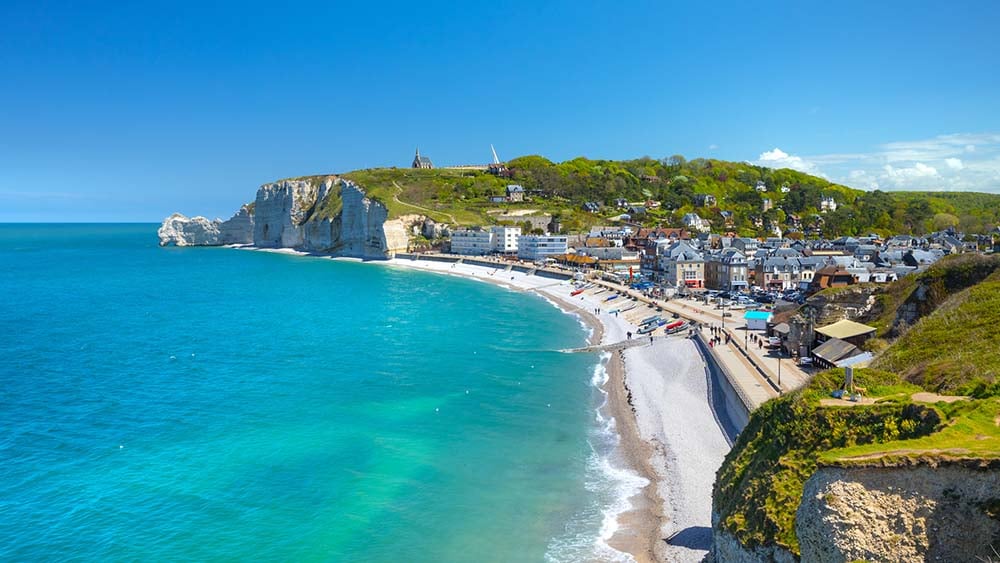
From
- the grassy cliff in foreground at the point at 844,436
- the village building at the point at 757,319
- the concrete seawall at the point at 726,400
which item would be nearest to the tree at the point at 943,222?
the village building at the point at 757,319

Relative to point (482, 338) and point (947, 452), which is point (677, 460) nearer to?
point (947, 452)

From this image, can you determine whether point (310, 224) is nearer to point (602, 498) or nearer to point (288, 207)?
point (288, 207)

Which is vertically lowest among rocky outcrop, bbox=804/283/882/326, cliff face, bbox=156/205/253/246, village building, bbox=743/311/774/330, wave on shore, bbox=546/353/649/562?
wave on shore, bbox=546/353/649/562

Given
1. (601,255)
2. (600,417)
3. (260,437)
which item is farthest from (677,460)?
(601,255)

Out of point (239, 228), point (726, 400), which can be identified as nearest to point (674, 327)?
point (726, 400)

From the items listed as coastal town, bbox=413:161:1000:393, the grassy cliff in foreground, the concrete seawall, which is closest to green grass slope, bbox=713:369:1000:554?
the grassy cliff in foreground

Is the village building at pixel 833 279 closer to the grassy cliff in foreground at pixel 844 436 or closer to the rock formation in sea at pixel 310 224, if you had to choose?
the grassy cliff in foreground at pixel 844 436

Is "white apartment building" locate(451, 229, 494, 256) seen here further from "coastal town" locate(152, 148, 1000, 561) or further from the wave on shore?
the wave on shore
